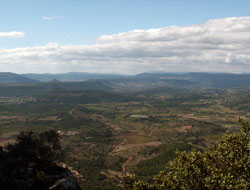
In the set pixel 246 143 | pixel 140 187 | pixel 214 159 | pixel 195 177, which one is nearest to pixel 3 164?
pixel 140 187

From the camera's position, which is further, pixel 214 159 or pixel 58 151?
pixel 58 151

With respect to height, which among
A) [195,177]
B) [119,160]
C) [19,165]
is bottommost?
[119,160]

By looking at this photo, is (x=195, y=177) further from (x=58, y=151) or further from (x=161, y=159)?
(x=161, y=159)

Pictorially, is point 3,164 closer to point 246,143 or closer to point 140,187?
point 140,187

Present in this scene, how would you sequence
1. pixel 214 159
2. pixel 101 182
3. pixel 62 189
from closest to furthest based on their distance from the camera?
1. pixel 214 159
2. pixel 62 189
3. pixel 101 182

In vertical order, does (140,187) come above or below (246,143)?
below

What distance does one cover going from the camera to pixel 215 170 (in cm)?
3762

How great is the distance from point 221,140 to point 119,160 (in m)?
151

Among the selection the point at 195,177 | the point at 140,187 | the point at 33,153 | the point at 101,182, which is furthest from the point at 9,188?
the point at 101,182

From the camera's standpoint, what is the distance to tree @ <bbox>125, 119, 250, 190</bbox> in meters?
35.6

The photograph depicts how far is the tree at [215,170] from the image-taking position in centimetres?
3556

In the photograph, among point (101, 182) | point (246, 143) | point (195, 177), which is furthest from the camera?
point (101, 182)

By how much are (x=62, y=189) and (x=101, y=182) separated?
297ft

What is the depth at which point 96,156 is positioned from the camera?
195m
